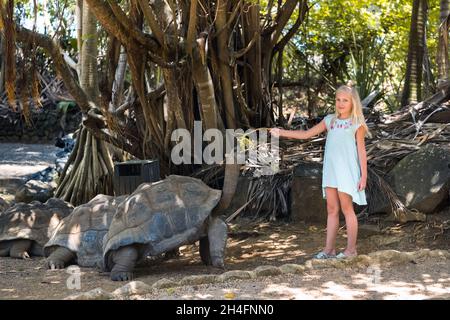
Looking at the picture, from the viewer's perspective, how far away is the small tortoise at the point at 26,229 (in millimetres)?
7156

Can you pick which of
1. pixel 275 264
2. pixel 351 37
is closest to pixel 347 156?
pixel 275 264

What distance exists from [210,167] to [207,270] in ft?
8.40

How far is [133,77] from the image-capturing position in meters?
7.50

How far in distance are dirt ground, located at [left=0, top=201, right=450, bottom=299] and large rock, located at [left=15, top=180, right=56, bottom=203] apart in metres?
3.27

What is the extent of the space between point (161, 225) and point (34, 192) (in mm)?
5198

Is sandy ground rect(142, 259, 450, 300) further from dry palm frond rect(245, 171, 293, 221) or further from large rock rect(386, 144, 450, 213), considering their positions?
dry palm frond rect(245, 171, 293, 221)

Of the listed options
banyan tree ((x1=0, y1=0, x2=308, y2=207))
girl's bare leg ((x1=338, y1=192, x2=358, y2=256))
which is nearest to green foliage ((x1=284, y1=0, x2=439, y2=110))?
banyan tree ((x1=0, y1=0, x2=308, y2=207))

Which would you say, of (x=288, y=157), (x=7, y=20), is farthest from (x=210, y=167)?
(x=7, y=20)

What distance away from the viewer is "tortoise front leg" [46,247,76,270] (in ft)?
20.9

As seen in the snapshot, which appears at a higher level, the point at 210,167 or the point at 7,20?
the point at 7,20

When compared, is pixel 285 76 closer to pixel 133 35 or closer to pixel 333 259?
pixel 133 35

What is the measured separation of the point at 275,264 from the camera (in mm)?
6156

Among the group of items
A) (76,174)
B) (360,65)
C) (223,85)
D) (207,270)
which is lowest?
(207,270)

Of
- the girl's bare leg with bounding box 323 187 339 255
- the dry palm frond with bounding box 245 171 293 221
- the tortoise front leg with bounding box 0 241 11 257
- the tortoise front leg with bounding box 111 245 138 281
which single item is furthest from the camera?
the dry palm frond with bounding box 245 171 293 221
